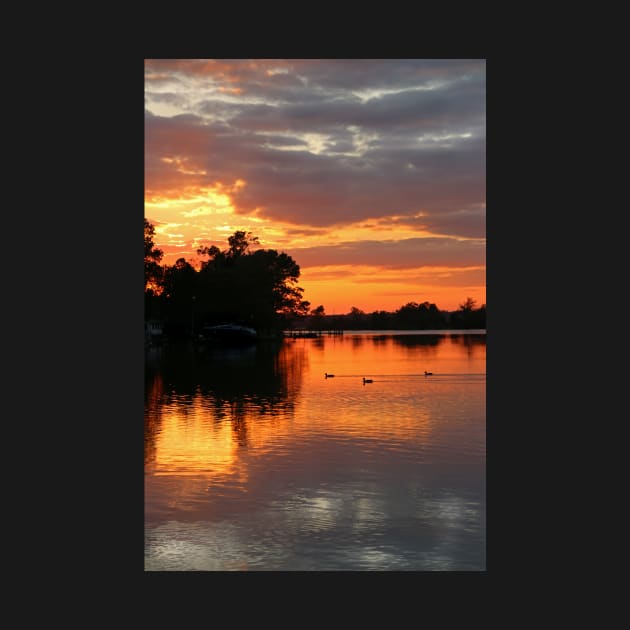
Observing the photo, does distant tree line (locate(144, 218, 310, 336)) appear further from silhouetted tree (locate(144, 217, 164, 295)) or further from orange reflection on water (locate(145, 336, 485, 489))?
orange reflection on water (locate(145, 336, 485, 489))

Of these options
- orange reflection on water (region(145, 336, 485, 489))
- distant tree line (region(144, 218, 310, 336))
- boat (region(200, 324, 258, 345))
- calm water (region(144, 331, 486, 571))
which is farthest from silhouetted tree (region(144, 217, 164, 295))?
calm water (region(144, 331, 486, 571))

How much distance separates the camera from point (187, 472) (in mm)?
21719

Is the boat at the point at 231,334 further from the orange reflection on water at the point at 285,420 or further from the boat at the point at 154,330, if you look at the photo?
the orange reflection on water at the point at 285,420

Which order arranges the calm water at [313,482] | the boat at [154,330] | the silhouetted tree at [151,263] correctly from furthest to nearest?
the silhouetted tree at [151,263] < the boat at [154,330] < the calm water at [313,482]

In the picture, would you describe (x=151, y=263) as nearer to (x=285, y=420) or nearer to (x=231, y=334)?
(x=231, y=334)

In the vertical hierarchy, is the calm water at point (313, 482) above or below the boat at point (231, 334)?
below

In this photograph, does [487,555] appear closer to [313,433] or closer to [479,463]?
[479,463]

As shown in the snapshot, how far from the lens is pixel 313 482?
20.5 m

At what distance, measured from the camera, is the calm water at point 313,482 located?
14945 mm

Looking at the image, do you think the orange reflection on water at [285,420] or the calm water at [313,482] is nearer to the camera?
the calm water at [313,482]

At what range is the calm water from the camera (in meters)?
14.9

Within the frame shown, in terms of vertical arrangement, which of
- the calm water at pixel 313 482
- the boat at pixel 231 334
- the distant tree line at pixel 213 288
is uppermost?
the distant tree line at pixel 213 288

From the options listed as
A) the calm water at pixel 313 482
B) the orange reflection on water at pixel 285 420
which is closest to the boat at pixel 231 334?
the orange reflection on water at pixel 285 420

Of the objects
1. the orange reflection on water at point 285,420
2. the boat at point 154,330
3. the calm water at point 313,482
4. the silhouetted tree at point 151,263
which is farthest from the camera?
the silhouetted tree at point 151,263
